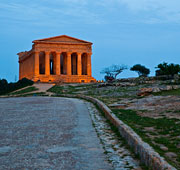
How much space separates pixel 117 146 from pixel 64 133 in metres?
2.28

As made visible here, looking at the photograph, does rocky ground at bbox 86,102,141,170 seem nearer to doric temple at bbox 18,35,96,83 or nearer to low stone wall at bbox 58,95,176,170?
low stone wall at bbox 58,95,176,170

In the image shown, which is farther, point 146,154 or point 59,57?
point 59,57

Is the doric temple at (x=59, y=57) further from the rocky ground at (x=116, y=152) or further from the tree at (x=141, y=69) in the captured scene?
the rocky ground at (x=116, y=152)

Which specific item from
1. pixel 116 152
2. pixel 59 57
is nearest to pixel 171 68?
pixel 59 57

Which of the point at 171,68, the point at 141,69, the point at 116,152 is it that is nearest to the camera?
the point at 116,152

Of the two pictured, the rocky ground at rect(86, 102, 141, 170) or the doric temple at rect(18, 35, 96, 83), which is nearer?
the rocky ground at rect(86, 102, 141, 170)

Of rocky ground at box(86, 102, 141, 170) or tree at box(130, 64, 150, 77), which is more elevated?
tree at box(130, 64, 150, 77)

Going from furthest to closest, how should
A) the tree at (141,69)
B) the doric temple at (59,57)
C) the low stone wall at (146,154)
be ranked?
the tree at (141,69) → the doric temple at (59,57) → the low stone wall at (146,154)

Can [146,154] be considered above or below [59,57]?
below

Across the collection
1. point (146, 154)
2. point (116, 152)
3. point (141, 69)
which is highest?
point (141, 69)

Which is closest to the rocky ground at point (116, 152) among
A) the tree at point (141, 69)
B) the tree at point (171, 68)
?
the tree at point (171, 68)

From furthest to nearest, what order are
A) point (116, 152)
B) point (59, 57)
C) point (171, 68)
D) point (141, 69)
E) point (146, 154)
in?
1. point (141, 69)
2. point (59, 57)
3. point (171, 68)
4. point (116, 152)
5. point (146, 154)

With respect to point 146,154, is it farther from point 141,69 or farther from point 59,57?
point 141,69

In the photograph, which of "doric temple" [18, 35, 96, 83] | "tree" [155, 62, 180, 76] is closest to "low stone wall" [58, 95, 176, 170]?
"tree" [155, 62, 180, 76]
